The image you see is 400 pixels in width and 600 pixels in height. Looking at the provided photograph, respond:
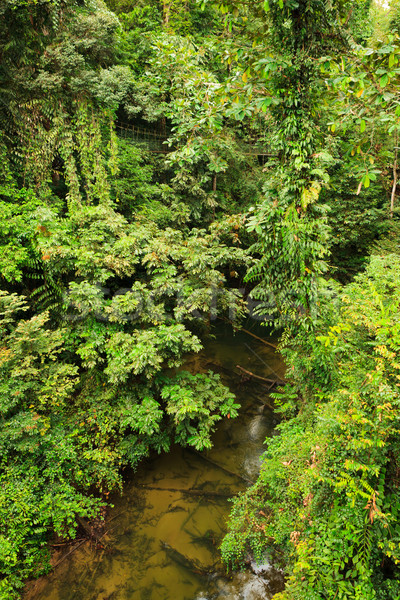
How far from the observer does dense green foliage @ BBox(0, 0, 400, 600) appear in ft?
7.91

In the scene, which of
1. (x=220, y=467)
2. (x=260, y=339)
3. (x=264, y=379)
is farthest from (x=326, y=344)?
(x=260, y=339)

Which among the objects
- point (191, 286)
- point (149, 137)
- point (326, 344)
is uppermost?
point (149, 137)

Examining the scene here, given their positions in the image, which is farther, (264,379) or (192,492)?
(264,379)

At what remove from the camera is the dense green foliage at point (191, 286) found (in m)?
2.41

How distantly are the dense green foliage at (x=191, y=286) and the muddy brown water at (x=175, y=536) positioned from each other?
0.46 m

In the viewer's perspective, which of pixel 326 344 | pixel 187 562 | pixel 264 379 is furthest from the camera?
pixel 264 379

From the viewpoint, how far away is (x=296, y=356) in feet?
13.4

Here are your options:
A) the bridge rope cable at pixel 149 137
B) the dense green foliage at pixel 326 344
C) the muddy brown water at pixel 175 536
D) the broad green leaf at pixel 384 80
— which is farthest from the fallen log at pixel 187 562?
the bridge rope cable at pixel 149 137

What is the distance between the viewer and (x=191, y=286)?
5.91 m

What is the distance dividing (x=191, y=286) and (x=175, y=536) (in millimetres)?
4136

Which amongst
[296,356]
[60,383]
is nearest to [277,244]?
[296,356]

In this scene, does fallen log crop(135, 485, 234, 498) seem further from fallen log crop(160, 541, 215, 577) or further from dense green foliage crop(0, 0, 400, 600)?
fallen log crop(160, 541, 215, 577)

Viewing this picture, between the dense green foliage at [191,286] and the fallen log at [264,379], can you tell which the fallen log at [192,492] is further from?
the fallen log at [264,379]

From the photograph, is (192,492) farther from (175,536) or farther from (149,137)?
(149,137)
